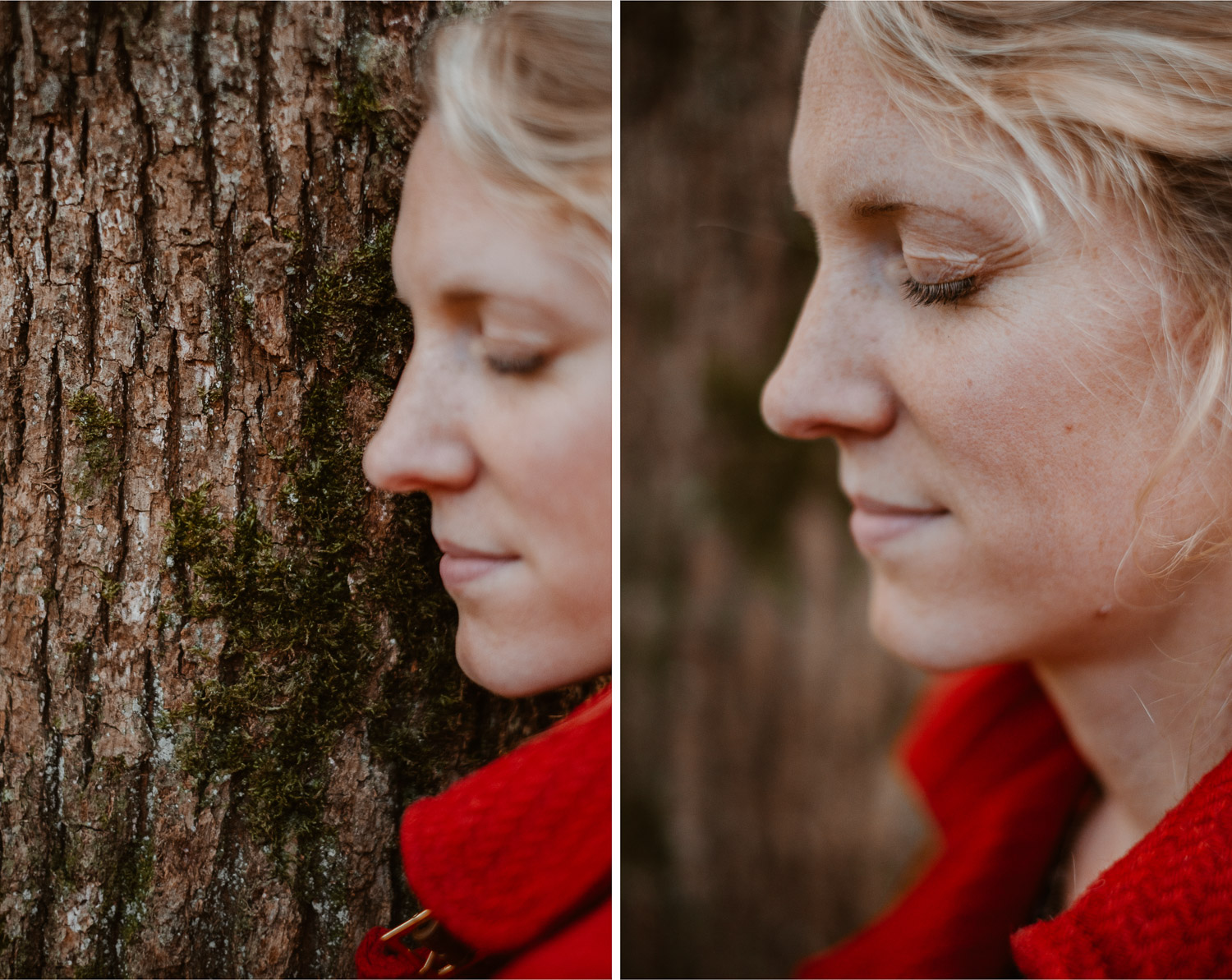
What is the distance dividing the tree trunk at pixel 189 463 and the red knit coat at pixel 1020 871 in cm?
58

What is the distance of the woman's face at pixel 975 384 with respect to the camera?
57 centimetres

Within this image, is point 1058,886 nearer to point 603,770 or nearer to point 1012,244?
point 603,770

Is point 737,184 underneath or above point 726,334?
above

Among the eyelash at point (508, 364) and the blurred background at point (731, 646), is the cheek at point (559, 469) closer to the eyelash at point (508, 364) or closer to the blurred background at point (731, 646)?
the eyelash at point (508, 364)

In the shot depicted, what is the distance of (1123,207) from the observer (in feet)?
1.83

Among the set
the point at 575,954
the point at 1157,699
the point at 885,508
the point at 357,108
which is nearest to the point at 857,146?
the point at 885,508

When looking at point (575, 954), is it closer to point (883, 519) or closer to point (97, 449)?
point (883, 519)

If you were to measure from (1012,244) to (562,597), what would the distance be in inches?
17.7

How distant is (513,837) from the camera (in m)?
0.65

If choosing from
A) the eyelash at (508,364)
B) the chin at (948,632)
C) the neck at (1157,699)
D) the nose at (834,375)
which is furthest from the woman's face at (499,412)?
the neck at (1157,699)

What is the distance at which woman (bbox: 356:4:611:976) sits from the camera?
620 mm

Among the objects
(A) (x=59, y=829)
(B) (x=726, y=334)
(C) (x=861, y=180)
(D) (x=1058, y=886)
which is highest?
(C) (x=861, y=180)

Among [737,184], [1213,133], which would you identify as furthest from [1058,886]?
[737,184]

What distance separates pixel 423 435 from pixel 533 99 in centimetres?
29
